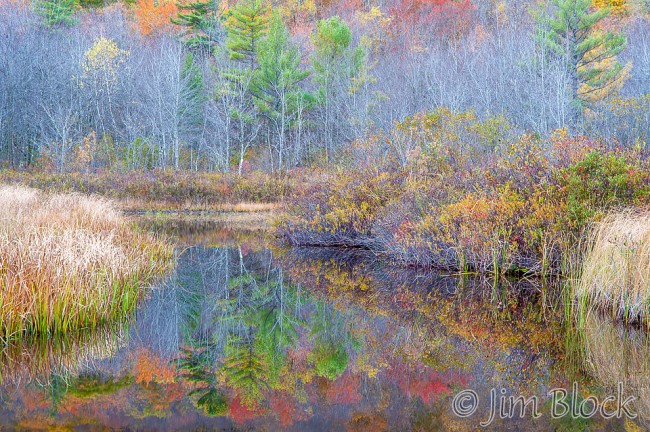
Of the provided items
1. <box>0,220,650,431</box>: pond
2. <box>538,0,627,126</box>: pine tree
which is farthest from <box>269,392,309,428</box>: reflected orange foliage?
<box>538,0,627,126</box>: pine tree

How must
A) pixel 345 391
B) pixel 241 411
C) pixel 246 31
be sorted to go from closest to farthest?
pixel 241 411 → pixel 345 391 → pixel 246 31

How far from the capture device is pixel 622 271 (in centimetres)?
729

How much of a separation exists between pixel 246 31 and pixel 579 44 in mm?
19695

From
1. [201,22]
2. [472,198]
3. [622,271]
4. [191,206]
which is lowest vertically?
[622,271]

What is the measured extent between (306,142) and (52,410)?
33722 millimetres

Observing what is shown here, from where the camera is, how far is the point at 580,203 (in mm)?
9898

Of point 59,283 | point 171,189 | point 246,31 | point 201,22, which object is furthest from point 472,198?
point 201,22

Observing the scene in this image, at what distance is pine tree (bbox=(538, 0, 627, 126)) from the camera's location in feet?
87.4

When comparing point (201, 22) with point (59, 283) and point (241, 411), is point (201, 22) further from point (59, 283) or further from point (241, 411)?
point (241, 411)

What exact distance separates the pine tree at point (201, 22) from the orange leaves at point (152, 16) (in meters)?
5.67

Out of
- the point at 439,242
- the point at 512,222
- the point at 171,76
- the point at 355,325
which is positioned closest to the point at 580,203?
the point at 512,222

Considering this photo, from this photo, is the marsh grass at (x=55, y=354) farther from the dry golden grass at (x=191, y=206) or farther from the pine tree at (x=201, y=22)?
the pine tree at (x=201, y=22)

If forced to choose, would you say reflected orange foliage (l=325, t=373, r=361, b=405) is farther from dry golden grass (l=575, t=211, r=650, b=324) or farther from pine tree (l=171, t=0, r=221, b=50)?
pine tree (l=171, t=0, r=221, b=50)

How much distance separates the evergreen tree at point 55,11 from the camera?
1535 inches
